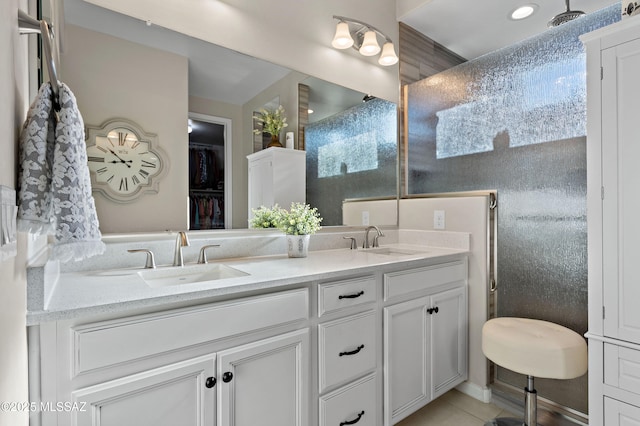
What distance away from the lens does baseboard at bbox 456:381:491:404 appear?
6.50 ft

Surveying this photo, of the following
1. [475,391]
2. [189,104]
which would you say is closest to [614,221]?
[475,391]

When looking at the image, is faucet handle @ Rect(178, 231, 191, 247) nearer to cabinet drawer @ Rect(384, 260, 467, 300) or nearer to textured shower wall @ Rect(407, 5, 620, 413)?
Result: cabinet drawer @ Rect(384, 260, 467, 300)

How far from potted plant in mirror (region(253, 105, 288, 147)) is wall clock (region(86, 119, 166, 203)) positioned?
0.55m

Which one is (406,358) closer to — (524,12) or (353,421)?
(353,421)

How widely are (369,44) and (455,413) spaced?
2.36 meters

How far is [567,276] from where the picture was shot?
1.71 metres

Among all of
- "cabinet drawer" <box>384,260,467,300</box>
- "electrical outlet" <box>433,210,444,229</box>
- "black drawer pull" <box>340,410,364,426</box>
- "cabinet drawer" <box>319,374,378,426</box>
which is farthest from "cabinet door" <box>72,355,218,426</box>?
"electrical outlet" <box>433,210,444,229</box>

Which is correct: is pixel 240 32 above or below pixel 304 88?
above

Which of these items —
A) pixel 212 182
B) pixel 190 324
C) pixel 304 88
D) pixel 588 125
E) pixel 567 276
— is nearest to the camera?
pixel 190 324

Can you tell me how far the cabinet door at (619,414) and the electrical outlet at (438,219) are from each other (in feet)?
3.86

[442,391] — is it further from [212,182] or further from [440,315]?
[212,182]

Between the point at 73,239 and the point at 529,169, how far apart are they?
2.11m

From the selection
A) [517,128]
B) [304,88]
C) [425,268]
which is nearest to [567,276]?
[425,268]

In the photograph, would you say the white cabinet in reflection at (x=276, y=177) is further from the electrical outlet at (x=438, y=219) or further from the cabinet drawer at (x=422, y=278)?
the electrical outlet at (x=438, y=219)
